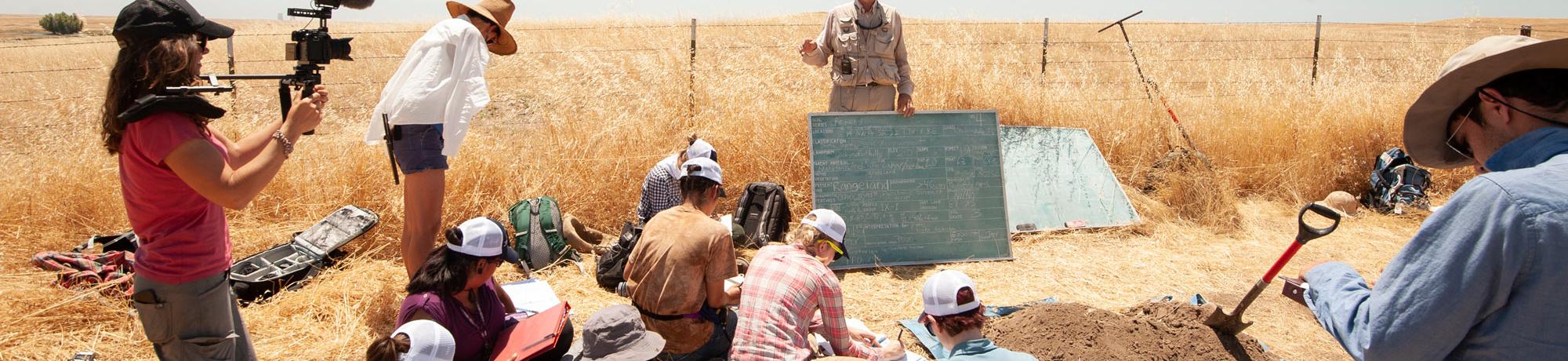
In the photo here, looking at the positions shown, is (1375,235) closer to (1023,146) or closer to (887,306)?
(1023,146)

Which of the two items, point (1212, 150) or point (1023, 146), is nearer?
point (1023, 146)

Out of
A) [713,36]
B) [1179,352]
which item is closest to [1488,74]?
[1179,352]

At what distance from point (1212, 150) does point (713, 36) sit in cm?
1213

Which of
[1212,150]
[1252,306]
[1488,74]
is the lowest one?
[1252,306]

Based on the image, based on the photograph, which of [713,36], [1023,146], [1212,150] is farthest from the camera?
[713,36]

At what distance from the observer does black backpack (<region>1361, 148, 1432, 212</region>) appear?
7.64 m

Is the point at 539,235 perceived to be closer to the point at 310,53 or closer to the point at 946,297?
the point at 310,53

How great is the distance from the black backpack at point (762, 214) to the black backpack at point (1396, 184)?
5.28m

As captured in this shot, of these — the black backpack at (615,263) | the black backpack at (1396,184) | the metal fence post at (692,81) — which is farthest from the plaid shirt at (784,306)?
the black backpack at (1396,184)

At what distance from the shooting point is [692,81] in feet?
26.6

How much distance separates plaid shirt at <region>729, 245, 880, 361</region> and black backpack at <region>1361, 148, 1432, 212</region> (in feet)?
20.6

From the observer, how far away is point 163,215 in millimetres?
2727

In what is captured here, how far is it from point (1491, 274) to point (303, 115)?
3220mm

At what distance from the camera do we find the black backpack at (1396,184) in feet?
25.1
